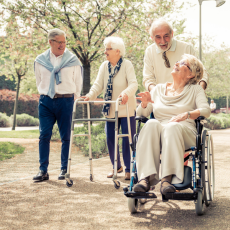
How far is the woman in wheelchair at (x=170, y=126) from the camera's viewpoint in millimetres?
3086

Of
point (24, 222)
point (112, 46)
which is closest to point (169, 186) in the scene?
point (24, 222)

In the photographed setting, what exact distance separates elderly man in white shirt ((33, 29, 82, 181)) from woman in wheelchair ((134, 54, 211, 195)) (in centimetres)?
159

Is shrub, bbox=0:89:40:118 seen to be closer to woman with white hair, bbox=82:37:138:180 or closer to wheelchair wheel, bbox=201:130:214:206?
woman with white hair, bbox=82:37:138:180

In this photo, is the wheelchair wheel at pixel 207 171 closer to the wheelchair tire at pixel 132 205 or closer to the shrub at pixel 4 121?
the wheelchair tire at pixel 132 205

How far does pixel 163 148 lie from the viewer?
316 centimetres

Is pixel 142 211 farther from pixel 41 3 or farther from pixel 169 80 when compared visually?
pixel 41 3

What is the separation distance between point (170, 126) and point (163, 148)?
23 centimetres

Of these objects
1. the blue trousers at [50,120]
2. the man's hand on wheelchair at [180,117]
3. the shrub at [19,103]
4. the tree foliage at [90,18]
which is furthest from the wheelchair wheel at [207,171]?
the shrub at [19,103]

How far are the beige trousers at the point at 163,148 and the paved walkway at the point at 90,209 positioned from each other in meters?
0.40

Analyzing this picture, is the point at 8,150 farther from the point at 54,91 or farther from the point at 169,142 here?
the point at 169,142

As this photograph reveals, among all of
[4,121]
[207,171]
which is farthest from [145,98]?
[4,121]

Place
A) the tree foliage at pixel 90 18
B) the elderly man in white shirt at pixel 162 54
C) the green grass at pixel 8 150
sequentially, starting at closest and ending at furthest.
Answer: the elderly man in white shirt at pixel 162 54, the green grass at pixel 8 150, the tree foliage at pixel 90 18

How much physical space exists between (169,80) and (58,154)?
4.88 m

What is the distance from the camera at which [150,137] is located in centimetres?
321
